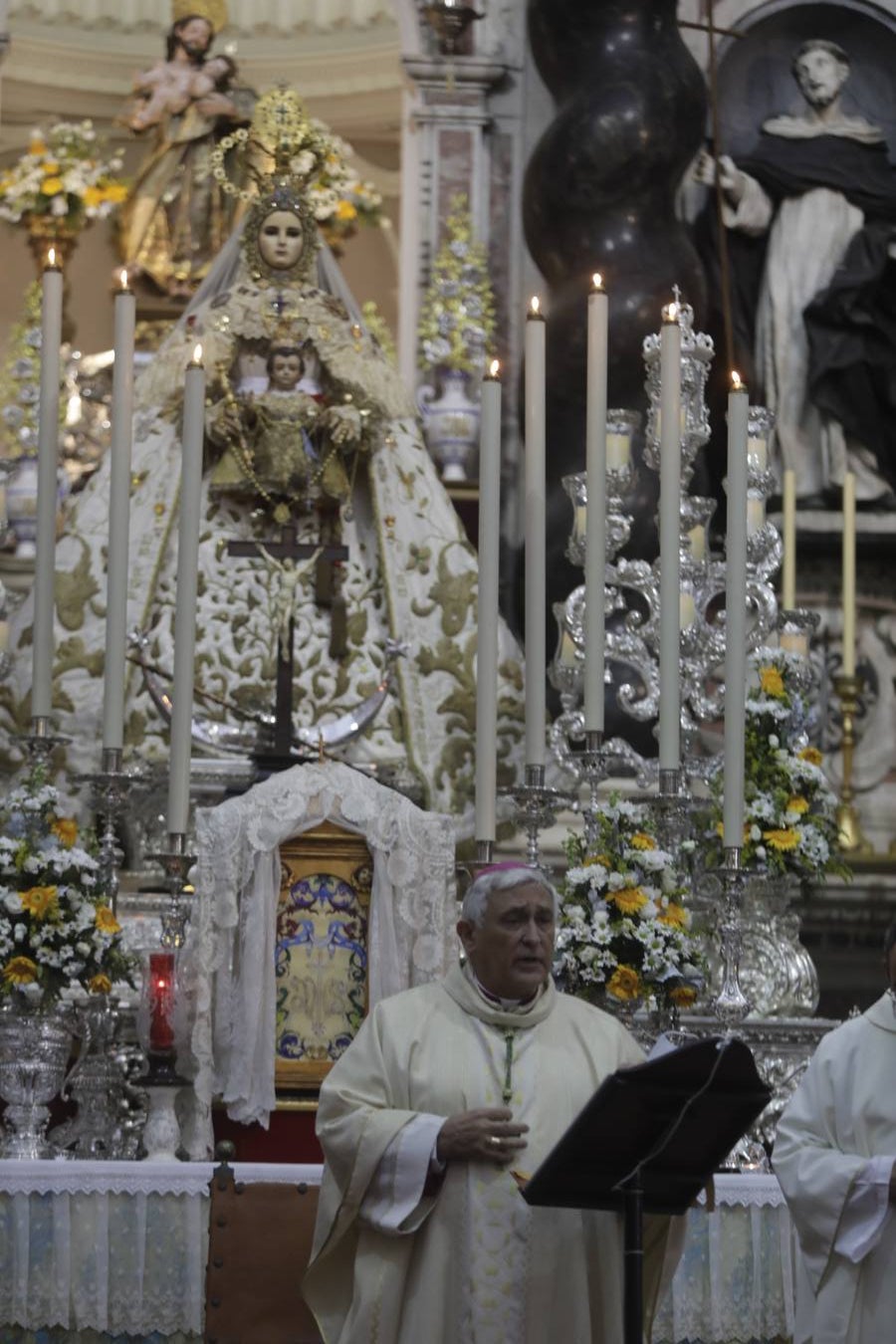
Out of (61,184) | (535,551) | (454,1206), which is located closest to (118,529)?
(535,551)

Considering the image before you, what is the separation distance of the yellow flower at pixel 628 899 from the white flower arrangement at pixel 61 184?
4973 mm

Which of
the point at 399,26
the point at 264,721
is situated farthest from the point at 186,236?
the point at 264,721

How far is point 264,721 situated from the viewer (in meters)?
7.52

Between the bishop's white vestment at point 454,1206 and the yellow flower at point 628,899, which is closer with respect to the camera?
the bishop's white vestment at point 454,1206

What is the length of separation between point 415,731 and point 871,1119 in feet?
10.4

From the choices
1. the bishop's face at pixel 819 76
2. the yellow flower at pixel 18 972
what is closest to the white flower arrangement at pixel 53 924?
the yellow flower at pixel 18 972

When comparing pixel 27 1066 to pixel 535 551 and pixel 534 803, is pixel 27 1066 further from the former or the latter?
pixel 535 551

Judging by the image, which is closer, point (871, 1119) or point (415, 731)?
point (871, 1119)

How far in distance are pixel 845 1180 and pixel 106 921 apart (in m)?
1.88

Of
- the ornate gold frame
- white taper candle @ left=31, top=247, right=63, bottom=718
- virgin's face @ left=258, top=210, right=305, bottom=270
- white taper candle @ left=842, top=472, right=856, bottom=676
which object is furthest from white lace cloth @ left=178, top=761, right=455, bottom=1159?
white taper candle @ left=842, top=472, right=856, bottom=676

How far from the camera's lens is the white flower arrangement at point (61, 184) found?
35.0 feet

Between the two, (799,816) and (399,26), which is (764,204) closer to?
(399,26)

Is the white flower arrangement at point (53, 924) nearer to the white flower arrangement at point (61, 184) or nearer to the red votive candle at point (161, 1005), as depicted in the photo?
the red votive candle at point (161, 1005)

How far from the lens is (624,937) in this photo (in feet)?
21.3
